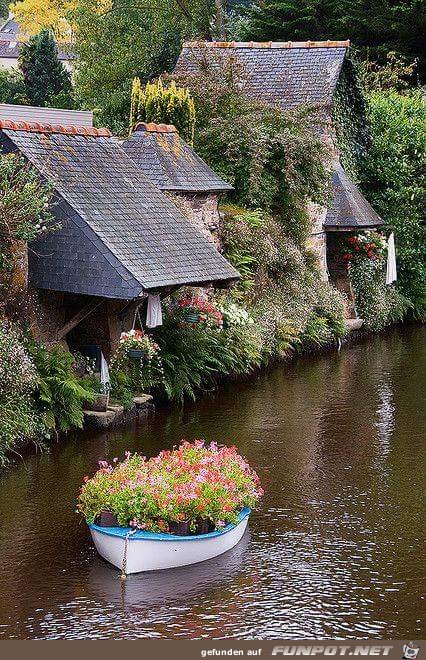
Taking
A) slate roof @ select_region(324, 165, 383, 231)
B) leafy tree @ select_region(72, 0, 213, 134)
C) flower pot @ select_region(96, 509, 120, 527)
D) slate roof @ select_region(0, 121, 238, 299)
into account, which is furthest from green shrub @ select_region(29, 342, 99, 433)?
leafy tree @ select_region(72, 0, 213, 134)

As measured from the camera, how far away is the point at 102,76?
39.6 meters

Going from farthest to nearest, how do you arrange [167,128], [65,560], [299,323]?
[299,323], [167,128], [65,560]

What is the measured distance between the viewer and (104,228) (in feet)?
63.7

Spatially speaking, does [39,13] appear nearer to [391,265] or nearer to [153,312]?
[391,265]

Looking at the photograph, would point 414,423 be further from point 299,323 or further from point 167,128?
point 167,128

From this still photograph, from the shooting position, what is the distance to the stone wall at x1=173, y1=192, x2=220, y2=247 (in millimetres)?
23422

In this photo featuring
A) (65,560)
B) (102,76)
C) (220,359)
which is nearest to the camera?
(65,560)

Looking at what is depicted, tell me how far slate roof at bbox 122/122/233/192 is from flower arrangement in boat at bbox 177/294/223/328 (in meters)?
2.47

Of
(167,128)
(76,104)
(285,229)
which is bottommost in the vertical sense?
(285,229)

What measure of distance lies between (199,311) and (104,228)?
3.41m

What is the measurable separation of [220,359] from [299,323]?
4.22 metres

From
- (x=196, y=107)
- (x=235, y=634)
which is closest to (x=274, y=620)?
(x=235, y=634)

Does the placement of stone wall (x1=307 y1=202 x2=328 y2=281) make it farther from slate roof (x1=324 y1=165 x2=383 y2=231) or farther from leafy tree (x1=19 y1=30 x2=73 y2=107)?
leafy tree (x1=19 y1=30 x2=73 y2=107)

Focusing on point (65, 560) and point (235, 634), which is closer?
point (235, 634)
